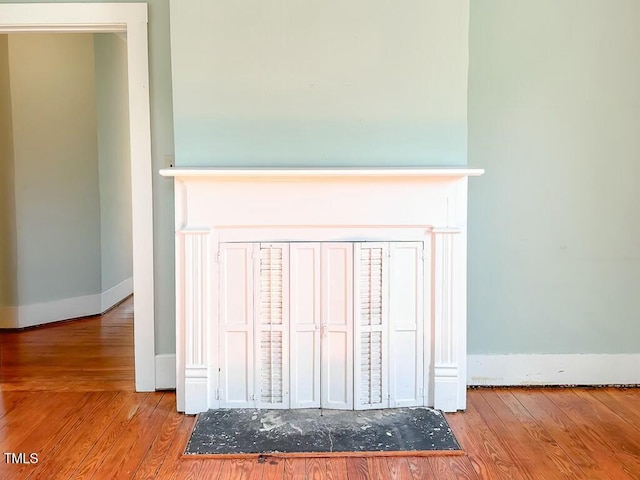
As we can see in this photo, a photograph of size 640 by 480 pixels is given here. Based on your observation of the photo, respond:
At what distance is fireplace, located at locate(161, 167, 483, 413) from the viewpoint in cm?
243

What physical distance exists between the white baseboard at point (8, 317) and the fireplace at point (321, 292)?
2.26 meters

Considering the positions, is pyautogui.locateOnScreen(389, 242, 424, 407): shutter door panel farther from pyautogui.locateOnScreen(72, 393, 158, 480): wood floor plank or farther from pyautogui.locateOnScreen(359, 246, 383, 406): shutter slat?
pyautogui.locateOnScreen(72, 393, 158, 480): wood floor plank

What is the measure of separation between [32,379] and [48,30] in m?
1.93

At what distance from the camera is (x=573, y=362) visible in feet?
9.30

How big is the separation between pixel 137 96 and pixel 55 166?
1.94 m

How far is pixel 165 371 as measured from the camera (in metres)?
2.81

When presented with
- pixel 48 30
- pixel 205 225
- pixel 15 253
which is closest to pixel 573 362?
→ pixel 205 225

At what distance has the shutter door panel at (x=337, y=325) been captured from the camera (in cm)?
245

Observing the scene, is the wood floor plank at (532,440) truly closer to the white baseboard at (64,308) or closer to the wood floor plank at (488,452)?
the wood floor plank at (488,452)

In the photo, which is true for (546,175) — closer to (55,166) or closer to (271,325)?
(271,325)

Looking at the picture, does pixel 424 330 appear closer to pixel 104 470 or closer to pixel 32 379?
pixel 104 470

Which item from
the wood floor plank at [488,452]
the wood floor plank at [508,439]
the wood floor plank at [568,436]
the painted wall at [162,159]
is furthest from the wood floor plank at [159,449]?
the wood floor plank at [568,436]

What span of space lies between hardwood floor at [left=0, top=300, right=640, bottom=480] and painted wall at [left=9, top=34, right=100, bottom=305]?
1.25 m

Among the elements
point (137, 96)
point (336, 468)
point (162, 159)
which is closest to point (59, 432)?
point (336, 468)
